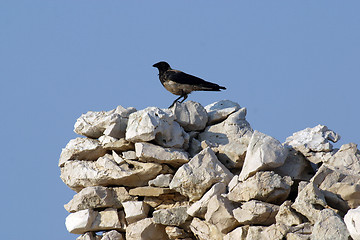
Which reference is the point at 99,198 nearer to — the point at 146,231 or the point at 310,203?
the point at 146,231

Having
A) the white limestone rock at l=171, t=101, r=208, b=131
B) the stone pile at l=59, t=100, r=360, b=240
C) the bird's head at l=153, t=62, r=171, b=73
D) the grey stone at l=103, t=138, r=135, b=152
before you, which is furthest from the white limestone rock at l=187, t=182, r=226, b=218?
the bird's head at l=153, t=62, r=171, b=73

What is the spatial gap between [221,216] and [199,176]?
0.98 metres

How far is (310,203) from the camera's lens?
11.2 m

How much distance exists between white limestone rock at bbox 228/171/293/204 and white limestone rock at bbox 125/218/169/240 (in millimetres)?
1618

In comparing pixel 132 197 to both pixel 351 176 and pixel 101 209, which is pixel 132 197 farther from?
pixel 351 176

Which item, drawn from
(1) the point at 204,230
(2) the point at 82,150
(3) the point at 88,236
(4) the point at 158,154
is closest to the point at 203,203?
(1) the point at 204,230

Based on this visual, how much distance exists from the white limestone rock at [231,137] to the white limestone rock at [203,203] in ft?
3.51

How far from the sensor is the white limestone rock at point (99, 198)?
13477 mm

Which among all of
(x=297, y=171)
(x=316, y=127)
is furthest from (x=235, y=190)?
(x=316, y=127)

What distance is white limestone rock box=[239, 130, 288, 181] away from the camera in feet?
40.1

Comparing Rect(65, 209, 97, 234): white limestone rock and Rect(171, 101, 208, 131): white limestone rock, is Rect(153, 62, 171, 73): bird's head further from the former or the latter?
Rect(65, 209, 97, 234): white limestone rock

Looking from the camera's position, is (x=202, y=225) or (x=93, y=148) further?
(x=93, y=148)

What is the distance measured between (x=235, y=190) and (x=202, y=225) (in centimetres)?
81

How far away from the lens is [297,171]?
13062mm
